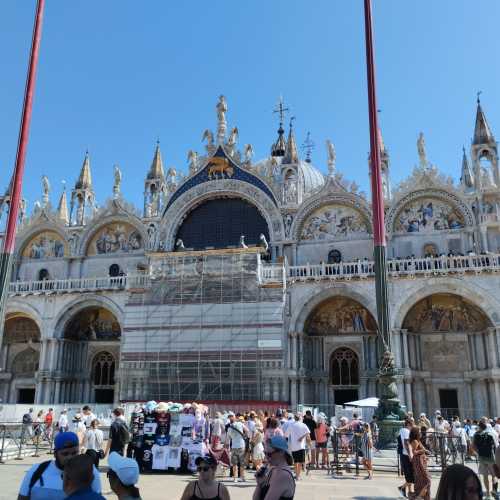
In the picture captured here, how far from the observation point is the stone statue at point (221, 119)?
3419 cm

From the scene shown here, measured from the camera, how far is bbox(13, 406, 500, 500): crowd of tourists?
396 cm

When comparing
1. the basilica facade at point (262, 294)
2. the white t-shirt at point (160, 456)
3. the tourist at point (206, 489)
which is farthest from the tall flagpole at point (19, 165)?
the tourist at point (206, 489)

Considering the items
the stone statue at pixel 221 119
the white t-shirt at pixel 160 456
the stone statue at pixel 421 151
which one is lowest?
the white t-shirt at pixel 160 456

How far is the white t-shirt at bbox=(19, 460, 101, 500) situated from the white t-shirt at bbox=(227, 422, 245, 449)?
852 cm

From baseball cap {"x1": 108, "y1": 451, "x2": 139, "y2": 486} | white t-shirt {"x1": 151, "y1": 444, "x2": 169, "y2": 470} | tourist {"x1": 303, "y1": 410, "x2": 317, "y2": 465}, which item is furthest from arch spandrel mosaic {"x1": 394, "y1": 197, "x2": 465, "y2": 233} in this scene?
baseball cap {"x1": 108, "y1": 451, "x2": 139, "y2": 486}

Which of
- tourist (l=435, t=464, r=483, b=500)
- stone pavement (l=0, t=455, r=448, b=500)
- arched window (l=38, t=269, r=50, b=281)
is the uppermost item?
Result: arched window (l=38, t=269, r=50, b=281)

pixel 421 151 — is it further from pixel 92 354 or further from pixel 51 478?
pixel 51 478

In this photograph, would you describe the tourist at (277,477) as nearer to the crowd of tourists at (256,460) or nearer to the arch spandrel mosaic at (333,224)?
the crowd of tourists at (256,460)

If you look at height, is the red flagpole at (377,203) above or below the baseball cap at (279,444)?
above

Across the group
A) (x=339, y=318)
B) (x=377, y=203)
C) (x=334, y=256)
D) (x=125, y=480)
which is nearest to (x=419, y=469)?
(x=125, y=480)

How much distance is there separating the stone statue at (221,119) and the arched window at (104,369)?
15.3 m

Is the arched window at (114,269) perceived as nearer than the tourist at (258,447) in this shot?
No

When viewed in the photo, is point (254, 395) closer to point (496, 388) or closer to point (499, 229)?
point (496, 388)

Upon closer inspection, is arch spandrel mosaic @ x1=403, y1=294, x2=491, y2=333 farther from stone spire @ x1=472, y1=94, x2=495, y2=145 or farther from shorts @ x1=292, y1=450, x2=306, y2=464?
shorts @ x1=292, y1=450, x2=306, y2=464
